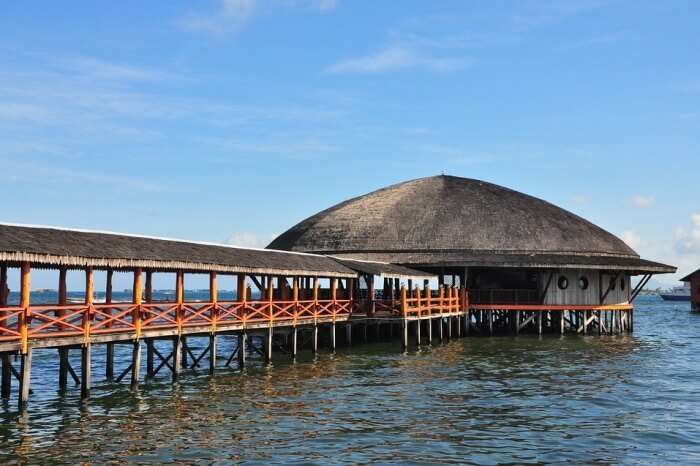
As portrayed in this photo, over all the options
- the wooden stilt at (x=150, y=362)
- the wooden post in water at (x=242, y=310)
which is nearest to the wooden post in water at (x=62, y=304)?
the wooden stilt at (x=150, y=362)

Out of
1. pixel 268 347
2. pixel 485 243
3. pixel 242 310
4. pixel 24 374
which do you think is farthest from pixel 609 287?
pixel 24 374

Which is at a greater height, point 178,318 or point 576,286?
point 576,286

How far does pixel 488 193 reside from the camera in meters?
66.8

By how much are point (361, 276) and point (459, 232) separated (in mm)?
10290

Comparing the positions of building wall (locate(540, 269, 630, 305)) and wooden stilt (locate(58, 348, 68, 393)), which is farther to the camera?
building wall (locate(540, 269, 630, 305))

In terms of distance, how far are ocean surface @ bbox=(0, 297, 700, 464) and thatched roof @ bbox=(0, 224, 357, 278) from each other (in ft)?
14.9

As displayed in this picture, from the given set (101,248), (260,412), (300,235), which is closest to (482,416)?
(260,412)

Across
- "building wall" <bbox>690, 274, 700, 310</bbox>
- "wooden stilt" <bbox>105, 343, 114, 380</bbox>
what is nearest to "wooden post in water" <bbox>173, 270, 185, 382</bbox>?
"wooden stilt" <bbox>105, 343, 114, 380</bbox>

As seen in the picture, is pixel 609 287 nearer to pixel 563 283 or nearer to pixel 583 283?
pixel 583 283

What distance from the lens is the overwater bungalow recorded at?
86.9 feet

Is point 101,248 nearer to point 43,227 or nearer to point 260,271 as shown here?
point 43,227

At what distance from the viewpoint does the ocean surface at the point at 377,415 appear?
64.0 feet

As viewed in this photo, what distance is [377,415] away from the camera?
2417 centimetres

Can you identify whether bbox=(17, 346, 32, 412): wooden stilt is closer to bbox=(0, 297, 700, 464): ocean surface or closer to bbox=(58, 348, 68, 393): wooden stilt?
bbox=(0, 297, 700, 464): ocean surface
